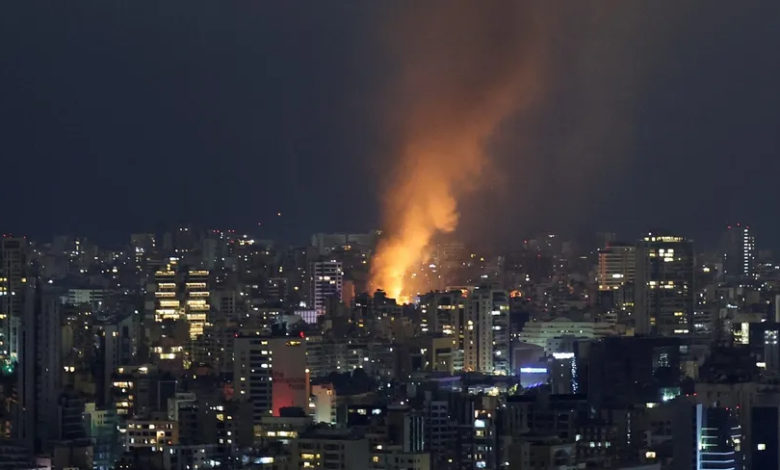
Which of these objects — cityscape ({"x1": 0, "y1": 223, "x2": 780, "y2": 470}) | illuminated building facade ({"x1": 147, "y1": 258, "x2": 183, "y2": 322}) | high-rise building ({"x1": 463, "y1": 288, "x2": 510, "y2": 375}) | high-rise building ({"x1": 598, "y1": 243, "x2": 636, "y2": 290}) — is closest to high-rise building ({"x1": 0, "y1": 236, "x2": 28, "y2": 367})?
cityscape ({"x1": 0, "y1": 223, "x2": 780, "y2": 470})

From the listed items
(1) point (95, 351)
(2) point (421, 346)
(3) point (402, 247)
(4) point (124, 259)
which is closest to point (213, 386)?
(1) point (95, 351)

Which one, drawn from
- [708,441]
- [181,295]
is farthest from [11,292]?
[708,441]

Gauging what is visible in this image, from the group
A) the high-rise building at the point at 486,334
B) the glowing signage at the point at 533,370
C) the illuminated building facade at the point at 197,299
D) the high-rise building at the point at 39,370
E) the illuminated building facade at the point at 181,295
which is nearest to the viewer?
the high-rise building at the point at 39,370

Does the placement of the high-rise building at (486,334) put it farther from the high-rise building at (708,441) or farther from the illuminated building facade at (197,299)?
the high-rise building at (708,441)

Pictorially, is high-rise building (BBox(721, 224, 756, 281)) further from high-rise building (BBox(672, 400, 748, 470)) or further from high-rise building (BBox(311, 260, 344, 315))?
high-rise building (BBox(672, 400, 748, 470))

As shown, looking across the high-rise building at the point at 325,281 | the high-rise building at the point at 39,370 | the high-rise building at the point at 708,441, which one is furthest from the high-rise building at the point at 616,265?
the high-rise building at the point at 708,441

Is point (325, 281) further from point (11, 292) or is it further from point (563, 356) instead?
point (11, 292)
